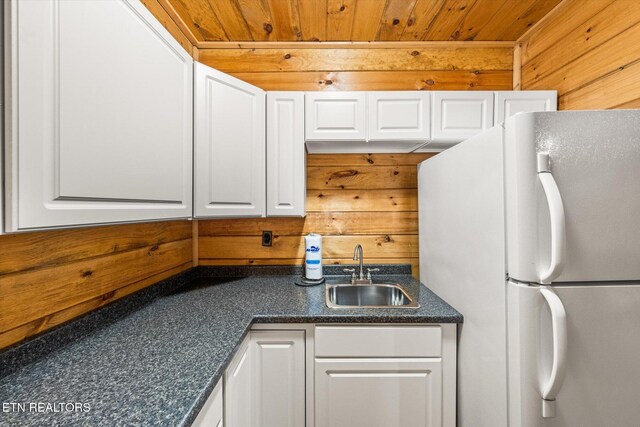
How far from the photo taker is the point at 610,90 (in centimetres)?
127

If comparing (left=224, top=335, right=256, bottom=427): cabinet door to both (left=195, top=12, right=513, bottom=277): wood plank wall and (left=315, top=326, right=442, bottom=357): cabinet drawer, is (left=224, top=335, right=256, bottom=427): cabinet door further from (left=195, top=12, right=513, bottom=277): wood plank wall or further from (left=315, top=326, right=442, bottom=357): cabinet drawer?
(left=195, top=12, right=513, bottom=277): wood plank wall

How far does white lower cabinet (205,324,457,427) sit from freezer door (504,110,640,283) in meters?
0.61

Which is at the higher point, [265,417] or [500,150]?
[500,150]

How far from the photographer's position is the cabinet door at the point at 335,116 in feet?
5.21

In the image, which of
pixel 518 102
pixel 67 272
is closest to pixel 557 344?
pixel 518 102

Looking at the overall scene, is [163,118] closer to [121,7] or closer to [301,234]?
[121,7]

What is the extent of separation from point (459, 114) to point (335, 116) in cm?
71

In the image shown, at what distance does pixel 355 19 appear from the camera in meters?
1.62

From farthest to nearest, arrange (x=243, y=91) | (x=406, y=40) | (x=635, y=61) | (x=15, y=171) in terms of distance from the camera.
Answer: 1. (x=406, y=40)
2. (x=243, y=91)
3. (x=635, y=61)
4. (x=15, y=171)

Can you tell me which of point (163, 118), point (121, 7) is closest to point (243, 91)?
point (163, 118)

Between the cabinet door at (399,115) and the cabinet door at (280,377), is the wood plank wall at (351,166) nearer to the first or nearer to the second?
the cabinet door at (399,115)

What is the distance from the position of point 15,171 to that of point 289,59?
65.7 inches

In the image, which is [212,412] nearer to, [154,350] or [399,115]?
[154,350]

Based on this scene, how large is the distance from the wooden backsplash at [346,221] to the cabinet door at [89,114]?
2.74 feet
